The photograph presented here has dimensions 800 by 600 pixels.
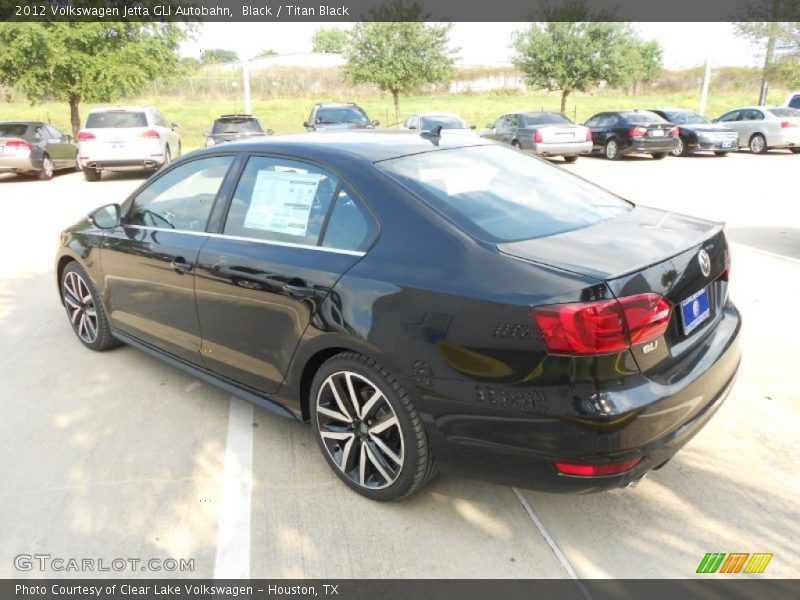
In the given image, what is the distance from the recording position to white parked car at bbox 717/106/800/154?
18.9m

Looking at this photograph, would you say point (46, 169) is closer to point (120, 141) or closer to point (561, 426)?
point (120, 141)

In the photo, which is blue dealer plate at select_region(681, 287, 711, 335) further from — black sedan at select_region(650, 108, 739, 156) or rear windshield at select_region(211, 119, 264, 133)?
black sedan at select_region(650, 108, 739, 156)

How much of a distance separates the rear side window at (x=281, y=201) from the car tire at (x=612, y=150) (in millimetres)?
17450

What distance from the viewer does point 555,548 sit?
2.58 m

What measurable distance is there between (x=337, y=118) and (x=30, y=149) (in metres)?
7.90

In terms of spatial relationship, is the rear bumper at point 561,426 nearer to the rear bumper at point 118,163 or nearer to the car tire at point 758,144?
the rear bumper at point 118,163

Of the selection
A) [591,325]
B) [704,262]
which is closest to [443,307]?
[591,325]

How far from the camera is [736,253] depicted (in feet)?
22.7

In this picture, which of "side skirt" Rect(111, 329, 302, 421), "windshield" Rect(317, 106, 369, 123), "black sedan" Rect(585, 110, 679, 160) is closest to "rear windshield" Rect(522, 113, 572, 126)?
"black sedan" Rect(585, 110, 679, 160)

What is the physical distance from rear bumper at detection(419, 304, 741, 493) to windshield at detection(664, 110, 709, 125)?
1998 cm

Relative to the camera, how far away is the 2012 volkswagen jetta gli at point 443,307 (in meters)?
2.23

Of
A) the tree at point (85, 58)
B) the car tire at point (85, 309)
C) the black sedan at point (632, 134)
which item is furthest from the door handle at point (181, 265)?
the tree at point (85, 58)

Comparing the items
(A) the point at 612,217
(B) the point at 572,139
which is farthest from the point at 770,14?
(A) the point at 612,217
